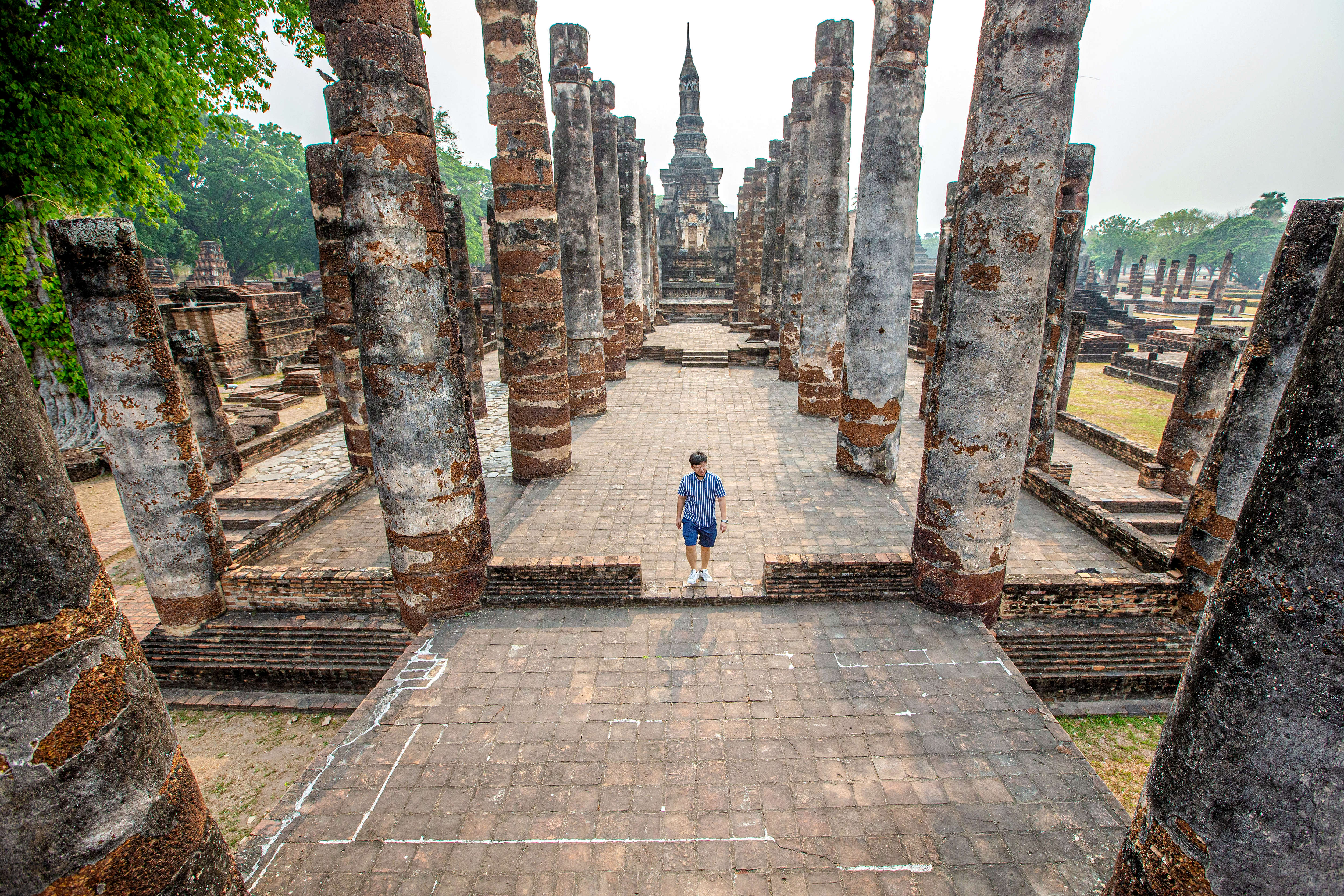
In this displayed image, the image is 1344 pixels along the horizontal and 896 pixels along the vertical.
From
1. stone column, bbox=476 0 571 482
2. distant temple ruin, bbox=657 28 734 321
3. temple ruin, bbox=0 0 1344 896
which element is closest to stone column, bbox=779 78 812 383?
temple ruin, bbox=0 0 1344 896

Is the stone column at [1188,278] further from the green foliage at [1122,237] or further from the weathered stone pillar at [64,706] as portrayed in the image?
the weathered stone pillar at [64,706]

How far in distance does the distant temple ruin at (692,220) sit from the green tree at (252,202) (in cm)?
2180

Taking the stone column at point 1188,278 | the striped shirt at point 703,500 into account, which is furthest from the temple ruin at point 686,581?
the stone column at point 1188,278

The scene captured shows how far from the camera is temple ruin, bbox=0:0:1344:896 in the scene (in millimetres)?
1847

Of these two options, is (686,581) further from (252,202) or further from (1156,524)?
(252,202)

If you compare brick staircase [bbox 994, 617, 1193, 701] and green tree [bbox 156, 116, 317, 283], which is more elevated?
green tree [bbox 156, 116, 317, 283]

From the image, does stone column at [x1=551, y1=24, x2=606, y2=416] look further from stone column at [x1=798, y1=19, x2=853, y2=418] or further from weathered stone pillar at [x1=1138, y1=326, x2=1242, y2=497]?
weathered stone pillar at [x1=1138, y1=326, x2=1242, y2=497]

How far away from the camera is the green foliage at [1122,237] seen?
69000 mm

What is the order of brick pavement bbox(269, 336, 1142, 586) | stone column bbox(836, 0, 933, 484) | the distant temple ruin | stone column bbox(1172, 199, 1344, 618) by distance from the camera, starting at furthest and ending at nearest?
the distant temple ruin → stone column bbox(836, 0, 933, 484) → brick pavement bbox(269, 336, 1142, 586) → stone column bbox(1172, 199, 1344, 618)

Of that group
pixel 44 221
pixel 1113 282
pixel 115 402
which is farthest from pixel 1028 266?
pixel 1113 282

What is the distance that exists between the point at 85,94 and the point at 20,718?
10.7m

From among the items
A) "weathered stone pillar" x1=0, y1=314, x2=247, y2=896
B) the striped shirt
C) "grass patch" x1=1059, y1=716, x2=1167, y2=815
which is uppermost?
"weathered stone pillar" x1=0, y1=314, x2=247, y2=896

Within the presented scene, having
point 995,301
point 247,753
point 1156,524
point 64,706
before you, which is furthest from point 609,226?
point 64,706

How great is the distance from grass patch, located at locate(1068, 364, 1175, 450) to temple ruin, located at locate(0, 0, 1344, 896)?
3.63m
